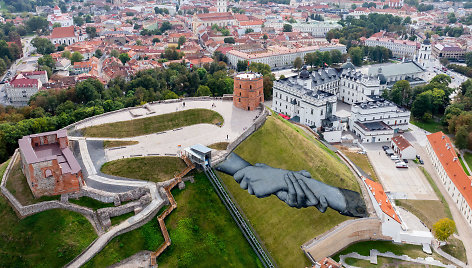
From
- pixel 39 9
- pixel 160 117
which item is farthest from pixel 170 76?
pixel 39 9

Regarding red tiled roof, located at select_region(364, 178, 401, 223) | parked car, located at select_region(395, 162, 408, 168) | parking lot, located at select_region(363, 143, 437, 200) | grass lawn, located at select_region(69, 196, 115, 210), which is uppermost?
grass lawn, located at select_region(69, 196, 115, 210)

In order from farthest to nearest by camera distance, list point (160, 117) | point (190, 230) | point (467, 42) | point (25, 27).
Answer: point (25, 27) → point (467, 42) → point (160, 117) → point (190, 230)

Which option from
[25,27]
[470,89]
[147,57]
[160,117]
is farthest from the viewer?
[25,27]

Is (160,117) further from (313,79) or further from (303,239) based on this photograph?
(313,79)

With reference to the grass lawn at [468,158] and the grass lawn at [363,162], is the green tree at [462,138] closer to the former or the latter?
the grass lawn at [468,158]

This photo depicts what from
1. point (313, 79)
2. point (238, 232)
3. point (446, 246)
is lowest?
point (446, 246)

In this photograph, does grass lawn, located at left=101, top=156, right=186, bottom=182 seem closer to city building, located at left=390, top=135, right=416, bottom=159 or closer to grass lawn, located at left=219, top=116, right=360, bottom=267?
grass lawn, located at left=219, top=116, right=360, bottom=267

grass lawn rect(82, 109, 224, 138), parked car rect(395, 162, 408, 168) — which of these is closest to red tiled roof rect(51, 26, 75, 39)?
grass lawn rect(82, 109, 224, 138)
